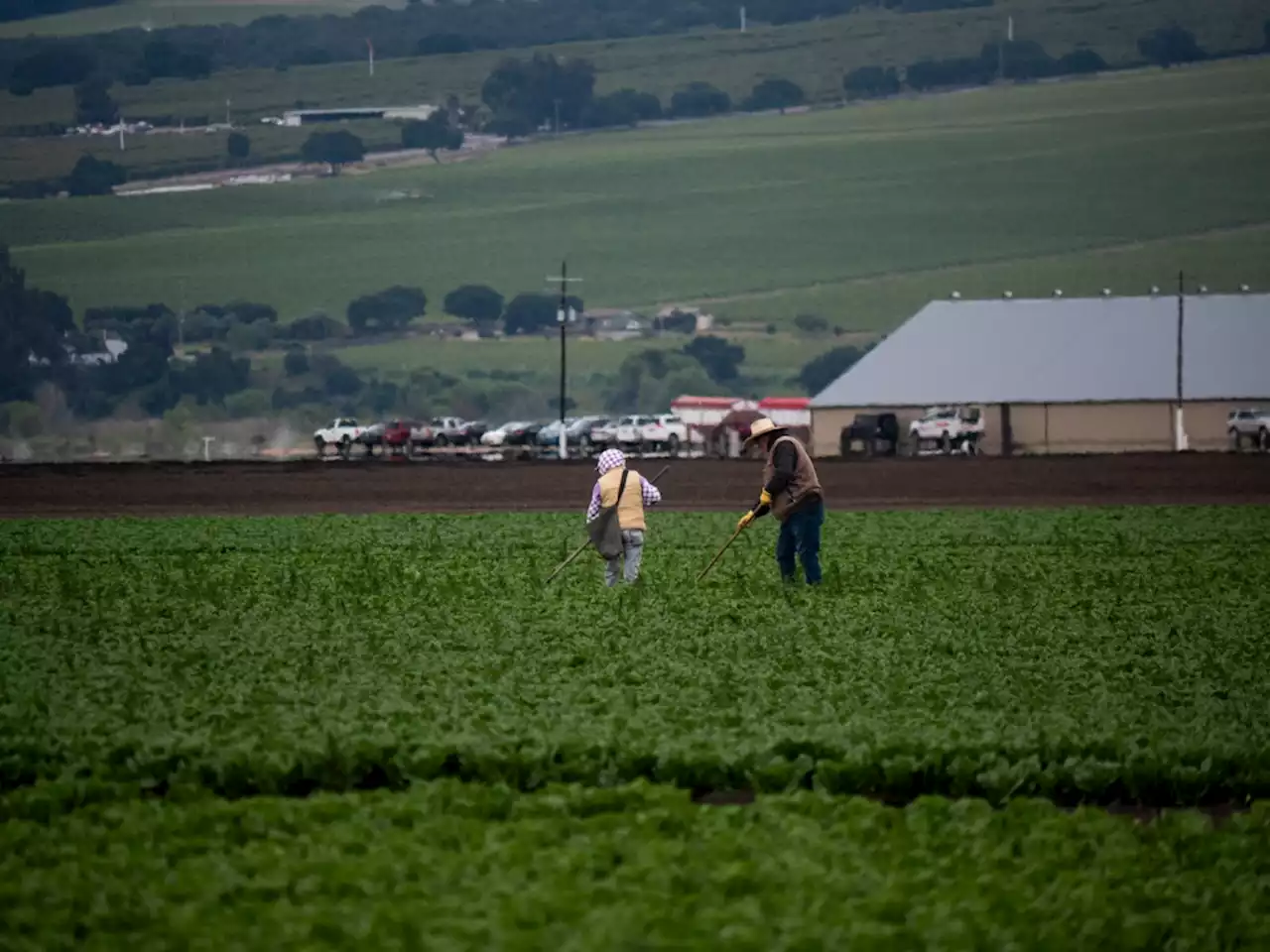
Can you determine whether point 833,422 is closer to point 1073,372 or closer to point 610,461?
point 1073,372

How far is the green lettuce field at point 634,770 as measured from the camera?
10250 mm

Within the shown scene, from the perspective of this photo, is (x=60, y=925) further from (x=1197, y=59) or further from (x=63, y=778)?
(x=1197, y=59)

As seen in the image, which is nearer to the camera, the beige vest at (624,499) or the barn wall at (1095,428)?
the beige vest at (624,499)

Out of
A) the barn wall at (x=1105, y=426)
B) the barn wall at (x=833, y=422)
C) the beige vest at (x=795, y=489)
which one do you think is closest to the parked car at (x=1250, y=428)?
the barn wall at (x=1105, y=426)

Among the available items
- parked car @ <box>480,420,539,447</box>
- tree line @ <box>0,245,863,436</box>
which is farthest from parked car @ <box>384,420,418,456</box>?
tree line @ <box>0,245,863,436</box>

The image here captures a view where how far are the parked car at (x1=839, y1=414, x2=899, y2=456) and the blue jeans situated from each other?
→ 62.7m

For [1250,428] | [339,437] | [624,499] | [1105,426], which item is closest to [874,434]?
[1105,426]

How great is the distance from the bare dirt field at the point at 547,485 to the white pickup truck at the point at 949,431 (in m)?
17.7

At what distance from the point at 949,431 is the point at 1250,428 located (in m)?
11.0

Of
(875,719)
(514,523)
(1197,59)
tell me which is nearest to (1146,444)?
(514,523)

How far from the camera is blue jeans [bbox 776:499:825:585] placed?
82.2 feet

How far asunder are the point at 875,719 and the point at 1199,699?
9.01 ft

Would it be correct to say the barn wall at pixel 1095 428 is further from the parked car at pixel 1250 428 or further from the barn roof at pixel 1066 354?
the parked car at pixel 1250 428

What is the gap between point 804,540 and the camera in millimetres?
25266
